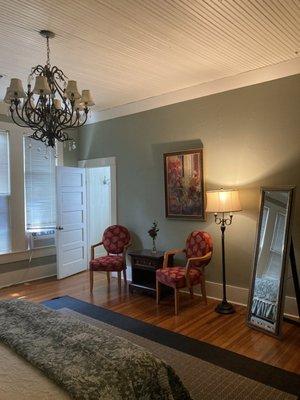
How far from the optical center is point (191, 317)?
11.8ft

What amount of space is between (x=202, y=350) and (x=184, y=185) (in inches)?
86.6

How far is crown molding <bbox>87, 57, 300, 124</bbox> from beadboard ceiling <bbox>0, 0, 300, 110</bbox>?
0.07m

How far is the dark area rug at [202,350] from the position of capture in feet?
7.84

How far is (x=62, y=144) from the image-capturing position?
568cm

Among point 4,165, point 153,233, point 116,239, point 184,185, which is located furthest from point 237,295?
point 4,165

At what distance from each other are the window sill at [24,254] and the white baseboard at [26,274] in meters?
0.19

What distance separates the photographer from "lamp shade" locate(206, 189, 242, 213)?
3.61 meters

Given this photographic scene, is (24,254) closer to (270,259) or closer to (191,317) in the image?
(191,317)

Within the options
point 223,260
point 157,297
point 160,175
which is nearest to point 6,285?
point 157,297

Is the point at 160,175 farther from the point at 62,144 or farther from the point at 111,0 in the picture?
the point at 111,0

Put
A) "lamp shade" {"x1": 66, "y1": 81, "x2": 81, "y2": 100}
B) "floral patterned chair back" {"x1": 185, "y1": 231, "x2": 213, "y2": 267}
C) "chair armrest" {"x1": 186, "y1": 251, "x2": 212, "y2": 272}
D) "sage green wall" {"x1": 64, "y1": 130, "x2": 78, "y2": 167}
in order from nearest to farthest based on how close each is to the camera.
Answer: "lamp shade" {"x1": 66, "y1": 81, "x2": 81, "y2": 100}, "chair armrest" {"x1": 186, "y1": 251, "x2": 212, "y2": 272}, "floral patterned chair back" {"x1": 185, "y1": 231, "x2": 213, "y2": 267}, "sage green wall" {"x1": 64, "y1": 130, "x2": 78, "y2": 167}

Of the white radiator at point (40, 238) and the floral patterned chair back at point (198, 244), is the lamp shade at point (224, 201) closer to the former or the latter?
the floral patterned chair back at point (198, 244)

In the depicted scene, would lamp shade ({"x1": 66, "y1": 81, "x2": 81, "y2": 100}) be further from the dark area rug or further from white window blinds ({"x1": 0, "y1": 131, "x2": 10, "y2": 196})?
white window blinds ({"x1": 0, "y1": 131, "x2": 10, "y2": 196})

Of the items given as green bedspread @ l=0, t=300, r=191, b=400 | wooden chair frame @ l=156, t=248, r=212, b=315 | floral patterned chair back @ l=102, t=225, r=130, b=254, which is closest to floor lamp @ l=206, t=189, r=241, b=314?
wooden chair frame @ l=156, t=248, r=212, b=315
